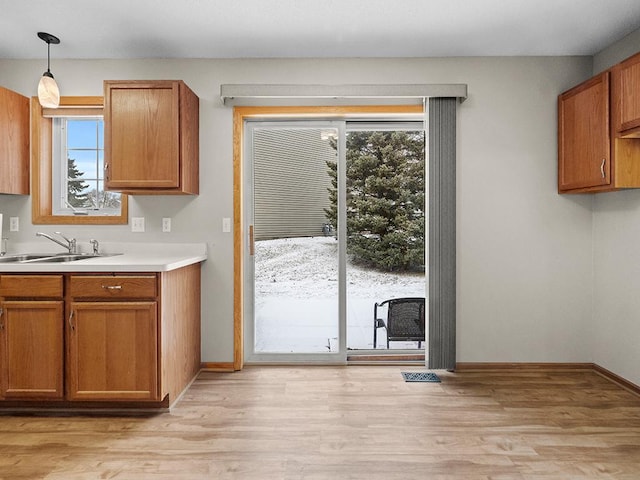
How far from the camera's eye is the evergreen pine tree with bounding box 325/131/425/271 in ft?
11.8

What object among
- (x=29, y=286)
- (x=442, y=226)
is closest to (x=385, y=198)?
(x=442, y=226)

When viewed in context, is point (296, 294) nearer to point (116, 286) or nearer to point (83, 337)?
point (116, 286)

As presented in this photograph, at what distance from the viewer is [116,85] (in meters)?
2.93

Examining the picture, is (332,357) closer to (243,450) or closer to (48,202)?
(243,450)

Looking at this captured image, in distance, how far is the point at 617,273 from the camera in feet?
10.1

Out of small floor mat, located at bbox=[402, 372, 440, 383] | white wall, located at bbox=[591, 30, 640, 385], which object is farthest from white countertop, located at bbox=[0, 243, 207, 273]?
white wall, located at bbox=[591, 30, 640, 385]

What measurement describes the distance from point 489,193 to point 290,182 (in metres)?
1.56

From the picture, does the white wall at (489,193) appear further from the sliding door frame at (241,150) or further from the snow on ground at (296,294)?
the snow on ground at (296,294)

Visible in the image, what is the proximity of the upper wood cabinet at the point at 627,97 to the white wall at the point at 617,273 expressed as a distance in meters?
0.47

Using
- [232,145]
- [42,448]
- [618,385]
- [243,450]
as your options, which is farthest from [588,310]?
[42,448]

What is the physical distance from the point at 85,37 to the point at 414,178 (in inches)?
104

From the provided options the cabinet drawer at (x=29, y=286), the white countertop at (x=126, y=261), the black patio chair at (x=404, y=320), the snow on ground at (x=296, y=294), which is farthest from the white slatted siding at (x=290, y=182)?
the cabinet drawer at (x=29, y=286)

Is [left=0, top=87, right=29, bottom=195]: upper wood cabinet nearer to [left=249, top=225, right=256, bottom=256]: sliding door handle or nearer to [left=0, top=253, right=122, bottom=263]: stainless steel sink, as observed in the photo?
[left=0, top=253, right=122, bottom=263]: stainless steel sink

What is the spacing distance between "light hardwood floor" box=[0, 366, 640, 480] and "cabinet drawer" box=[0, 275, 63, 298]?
0.73 meters
